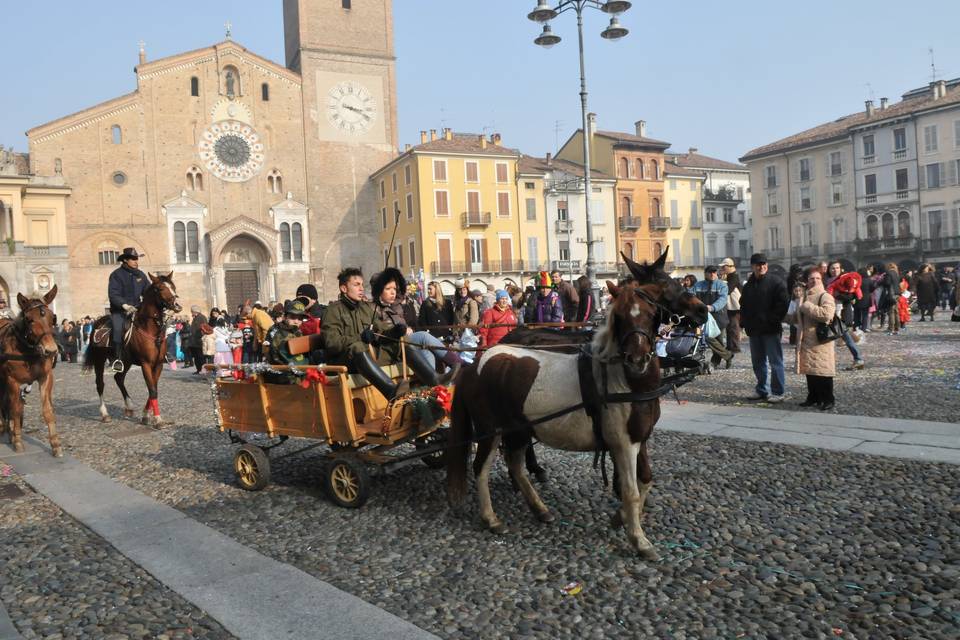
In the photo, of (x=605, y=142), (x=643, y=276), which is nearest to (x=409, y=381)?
(x=643, y=276)

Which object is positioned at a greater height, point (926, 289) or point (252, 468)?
point (926, 289)

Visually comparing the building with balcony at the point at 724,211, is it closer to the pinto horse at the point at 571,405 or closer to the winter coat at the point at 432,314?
the winter coat at the point at 432,314

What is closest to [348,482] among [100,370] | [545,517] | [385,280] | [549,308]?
[545,517]

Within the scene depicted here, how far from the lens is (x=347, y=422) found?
213 inches

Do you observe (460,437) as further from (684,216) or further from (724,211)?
(724,211)

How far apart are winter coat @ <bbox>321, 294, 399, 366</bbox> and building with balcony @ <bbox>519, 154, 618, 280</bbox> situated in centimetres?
4667

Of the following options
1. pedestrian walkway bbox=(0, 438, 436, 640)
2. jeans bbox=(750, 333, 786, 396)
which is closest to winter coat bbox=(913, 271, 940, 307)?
jeans bbox=(750, 333, 786, 396)

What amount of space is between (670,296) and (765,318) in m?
5.61

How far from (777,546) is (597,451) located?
120cm

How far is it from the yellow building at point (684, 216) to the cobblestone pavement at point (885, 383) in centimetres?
4537

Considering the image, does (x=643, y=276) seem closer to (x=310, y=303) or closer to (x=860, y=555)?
(x=860, y=555)

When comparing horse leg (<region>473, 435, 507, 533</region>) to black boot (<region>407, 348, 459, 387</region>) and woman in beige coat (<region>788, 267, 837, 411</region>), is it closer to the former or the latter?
black boot (<region>407, 348, 459, 387</region>)

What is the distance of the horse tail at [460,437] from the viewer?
4918 millimetres

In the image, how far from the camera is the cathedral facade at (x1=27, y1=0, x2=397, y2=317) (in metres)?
44.1
